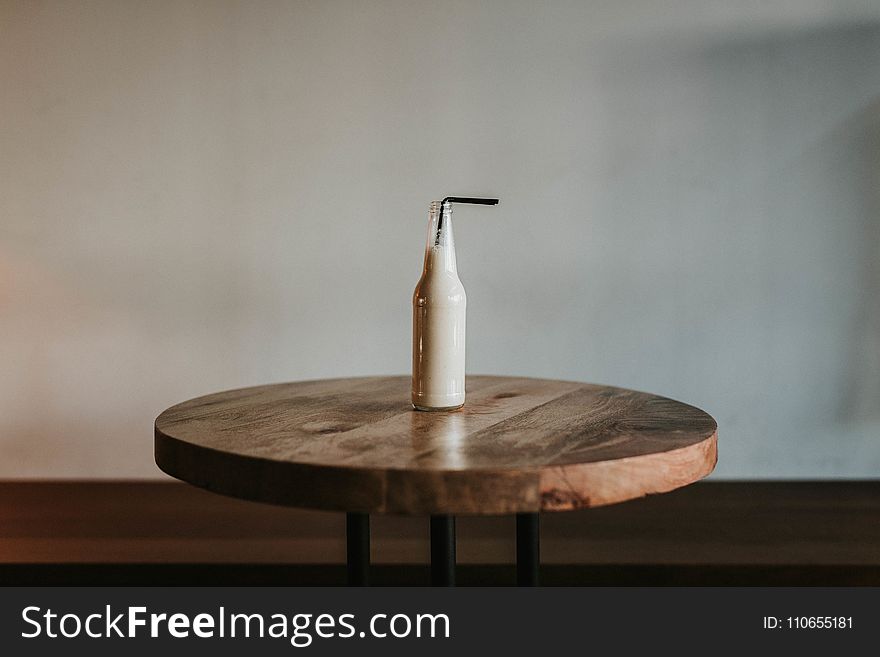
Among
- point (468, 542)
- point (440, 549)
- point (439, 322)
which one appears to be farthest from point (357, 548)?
point (468, 542)

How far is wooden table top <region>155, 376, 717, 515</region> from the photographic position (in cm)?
74

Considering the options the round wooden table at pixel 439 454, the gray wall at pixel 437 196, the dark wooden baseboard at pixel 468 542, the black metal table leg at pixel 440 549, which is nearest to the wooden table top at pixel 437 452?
the round wooden table at pixel 439 454

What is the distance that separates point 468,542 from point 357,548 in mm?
747

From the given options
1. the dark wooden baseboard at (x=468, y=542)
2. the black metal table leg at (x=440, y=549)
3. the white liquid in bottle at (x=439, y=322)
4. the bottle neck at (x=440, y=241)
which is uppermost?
the bottle neck at (x=440, y=241)

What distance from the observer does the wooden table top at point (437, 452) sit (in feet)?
2.42

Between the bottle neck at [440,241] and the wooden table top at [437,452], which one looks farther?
the bottle neck at [440,241]

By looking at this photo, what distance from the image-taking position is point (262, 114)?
2.49 metres

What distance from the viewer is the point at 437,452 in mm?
817

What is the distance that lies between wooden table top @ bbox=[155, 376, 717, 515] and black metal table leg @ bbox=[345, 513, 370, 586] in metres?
0.18

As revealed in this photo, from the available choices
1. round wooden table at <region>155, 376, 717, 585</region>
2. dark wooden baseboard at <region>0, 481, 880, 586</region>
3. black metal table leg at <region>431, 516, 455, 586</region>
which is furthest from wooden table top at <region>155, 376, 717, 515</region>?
dark wooden baseboard at <region>0, 481, 880, 586</region>

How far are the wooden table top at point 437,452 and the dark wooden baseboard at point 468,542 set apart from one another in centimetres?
71

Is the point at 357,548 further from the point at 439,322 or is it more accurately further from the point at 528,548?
the point at 439,322

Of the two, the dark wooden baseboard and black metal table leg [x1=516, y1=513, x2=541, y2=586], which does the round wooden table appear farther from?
the dark wooden baseboard

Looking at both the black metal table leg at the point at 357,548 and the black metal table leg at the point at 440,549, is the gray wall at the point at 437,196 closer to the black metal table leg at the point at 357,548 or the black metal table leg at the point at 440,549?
the black metal table leg at the point at 357,548
